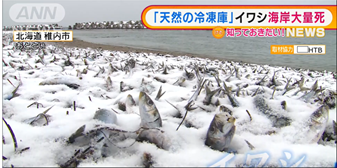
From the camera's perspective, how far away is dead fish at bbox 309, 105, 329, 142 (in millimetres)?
766

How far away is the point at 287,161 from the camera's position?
2.14 ft

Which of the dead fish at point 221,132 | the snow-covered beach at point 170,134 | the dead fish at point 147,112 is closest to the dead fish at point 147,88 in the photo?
the snow-covered beach at point 170,134

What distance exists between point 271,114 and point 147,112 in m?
0.61

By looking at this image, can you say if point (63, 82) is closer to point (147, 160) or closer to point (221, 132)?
point (147, 160)

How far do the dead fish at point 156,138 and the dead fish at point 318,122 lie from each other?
55cm

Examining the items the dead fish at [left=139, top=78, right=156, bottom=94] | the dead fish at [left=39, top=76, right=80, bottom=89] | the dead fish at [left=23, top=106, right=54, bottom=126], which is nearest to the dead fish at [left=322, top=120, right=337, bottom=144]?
the dead fish at [left=139, top=78, right=156, bottom=94]

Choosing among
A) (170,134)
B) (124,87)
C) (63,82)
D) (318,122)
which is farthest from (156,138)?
(63,82)

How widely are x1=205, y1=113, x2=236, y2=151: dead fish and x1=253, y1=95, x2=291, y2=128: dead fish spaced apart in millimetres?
332

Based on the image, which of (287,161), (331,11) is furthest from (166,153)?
(331,11)

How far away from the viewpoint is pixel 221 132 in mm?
706

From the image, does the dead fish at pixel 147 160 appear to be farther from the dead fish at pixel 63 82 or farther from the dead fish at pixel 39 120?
the dead fish at pixel 63 82

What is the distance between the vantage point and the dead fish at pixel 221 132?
27.6 inches

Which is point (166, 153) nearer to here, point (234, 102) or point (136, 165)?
point (136, 165)

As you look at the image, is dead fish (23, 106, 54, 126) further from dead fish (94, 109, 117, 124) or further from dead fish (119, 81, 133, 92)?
dead fish (119, 81, 133, 92)
